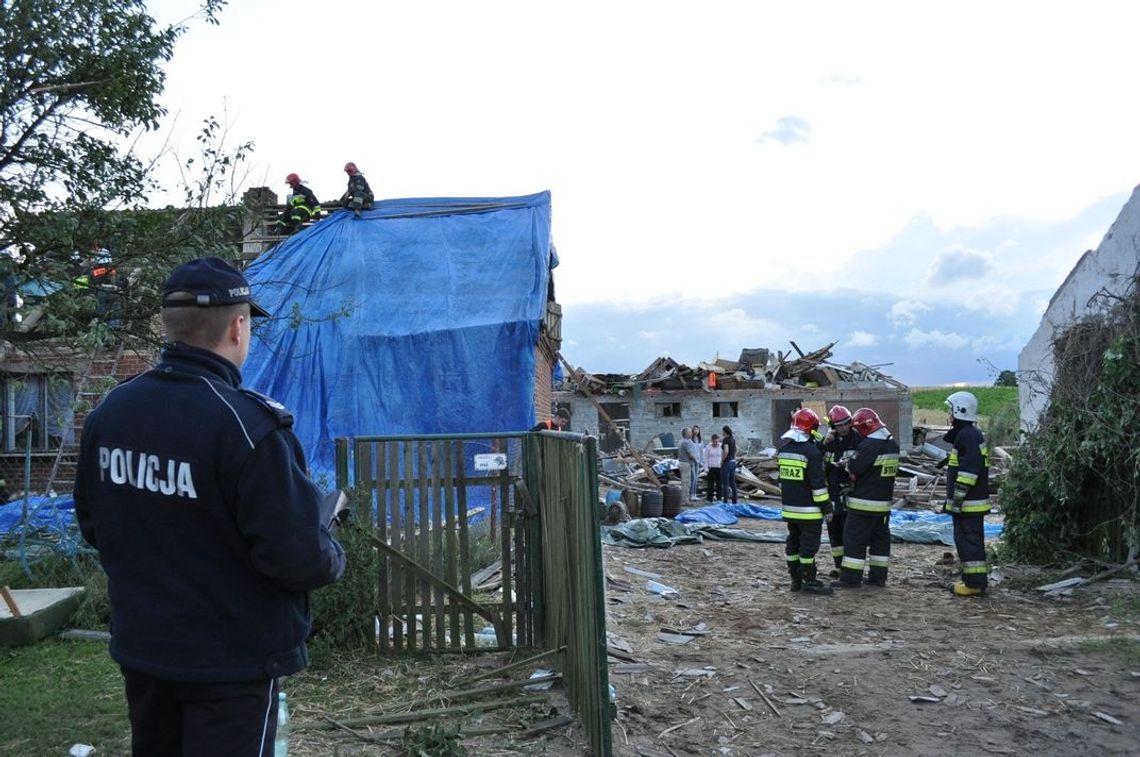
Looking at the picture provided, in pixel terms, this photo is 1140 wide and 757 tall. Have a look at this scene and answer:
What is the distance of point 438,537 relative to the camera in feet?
22.5

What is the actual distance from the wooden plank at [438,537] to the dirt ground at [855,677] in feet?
0.78

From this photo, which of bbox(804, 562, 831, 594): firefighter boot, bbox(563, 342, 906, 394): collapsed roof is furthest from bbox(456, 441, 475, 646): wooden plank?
bbox(563, 342, 906, 394): collapsed roof

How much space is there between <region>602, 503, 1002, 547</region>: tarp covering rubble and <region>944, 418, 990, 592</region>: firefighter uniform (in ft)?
17.6

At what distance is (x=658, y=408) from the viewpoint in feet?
92.7

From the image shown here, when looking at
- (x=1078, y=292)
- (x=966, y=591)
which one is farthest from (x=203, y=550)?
(x=1078, y=292)

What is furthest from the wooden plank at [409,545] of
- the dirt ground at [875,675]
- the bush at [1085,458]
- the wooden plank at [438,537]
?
the bush at [1085,458]

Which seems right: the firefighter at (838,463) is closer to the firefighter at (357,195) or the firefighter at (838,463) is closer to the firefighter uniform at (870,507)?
the firefighter uniform at (870,507)

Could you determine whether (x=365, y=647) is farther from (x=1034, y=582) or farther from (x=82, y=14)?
(x=1034, y=582)

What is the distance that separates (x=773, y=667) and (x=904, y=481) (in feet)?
56.1

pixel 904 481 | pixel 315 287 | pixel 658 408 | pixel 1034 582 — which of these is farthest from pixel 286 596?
pixel 658 408

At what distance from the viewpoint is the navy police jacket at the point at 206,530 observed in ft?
7.91

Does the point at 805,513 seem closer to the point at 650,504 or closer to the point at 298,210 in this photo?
the point at 650,504

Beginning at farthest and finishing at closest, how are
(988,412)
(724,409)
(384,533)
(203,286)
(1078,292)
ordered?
(988,412) < (724,409) < (1078,292) < (384,533) < (203,286)

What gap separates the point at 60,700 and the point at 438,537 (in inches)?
105
